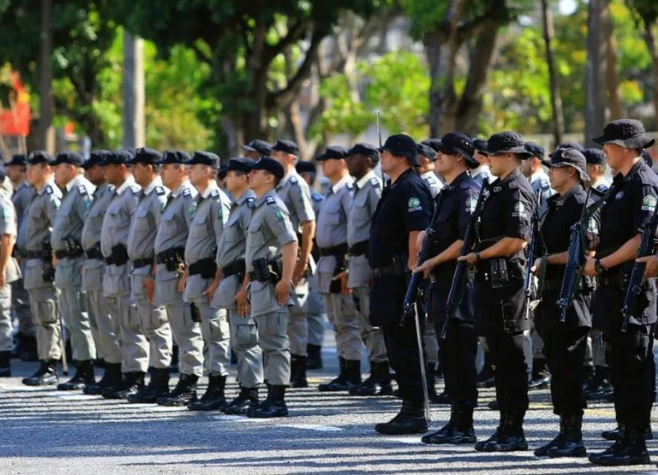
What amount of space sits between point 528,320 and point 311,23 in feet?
62.2

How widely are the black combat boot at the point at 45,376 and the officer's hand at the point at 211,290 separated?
9.81ft

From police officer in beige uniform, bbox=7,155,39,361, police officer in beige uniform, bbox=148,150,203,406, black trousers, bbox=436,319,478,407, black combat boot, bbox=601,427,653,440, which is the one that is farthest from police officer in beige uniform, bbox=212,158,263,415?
police officer in beige uniform, bbox=7,155,39,361

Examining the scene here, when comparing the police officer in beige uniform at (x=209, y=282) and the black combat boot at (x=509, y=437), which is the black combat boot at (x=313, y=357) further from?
the black combat boot at (x=509, y=437)

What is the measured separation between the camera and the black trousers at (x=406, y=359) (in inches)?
444

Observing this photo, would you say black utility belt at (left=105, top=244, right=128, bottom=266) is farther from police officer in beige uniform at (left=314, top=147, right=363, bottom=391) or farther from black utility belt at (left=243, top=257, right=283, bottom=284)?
black utility belt at (left=243, top=257, right=283, bottom=284)

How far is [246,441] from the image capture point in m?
11.1

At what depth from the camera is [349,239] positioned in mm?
14047

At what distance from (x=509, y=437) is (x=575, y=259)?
1267mm

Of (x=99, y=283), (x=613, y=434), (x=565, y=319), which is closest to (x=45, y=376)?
(x=99, y=283)

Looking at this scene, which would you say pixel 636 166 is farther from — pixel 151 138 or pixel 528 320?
pixel 151 138

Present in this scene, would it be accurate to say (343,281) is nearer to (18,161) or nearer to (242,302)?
(242,302)

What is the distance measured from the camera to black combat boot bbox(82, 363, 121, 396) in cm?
1441

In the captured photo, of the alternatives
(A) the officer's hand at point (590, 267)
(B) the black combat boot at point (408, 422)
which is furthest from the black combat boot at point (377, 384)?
(A) the officer's hand at point (590, 267)

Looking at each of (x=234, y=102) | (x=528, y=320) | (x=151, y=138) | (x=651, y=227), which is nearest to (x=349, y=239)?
(x=528, y=320)
